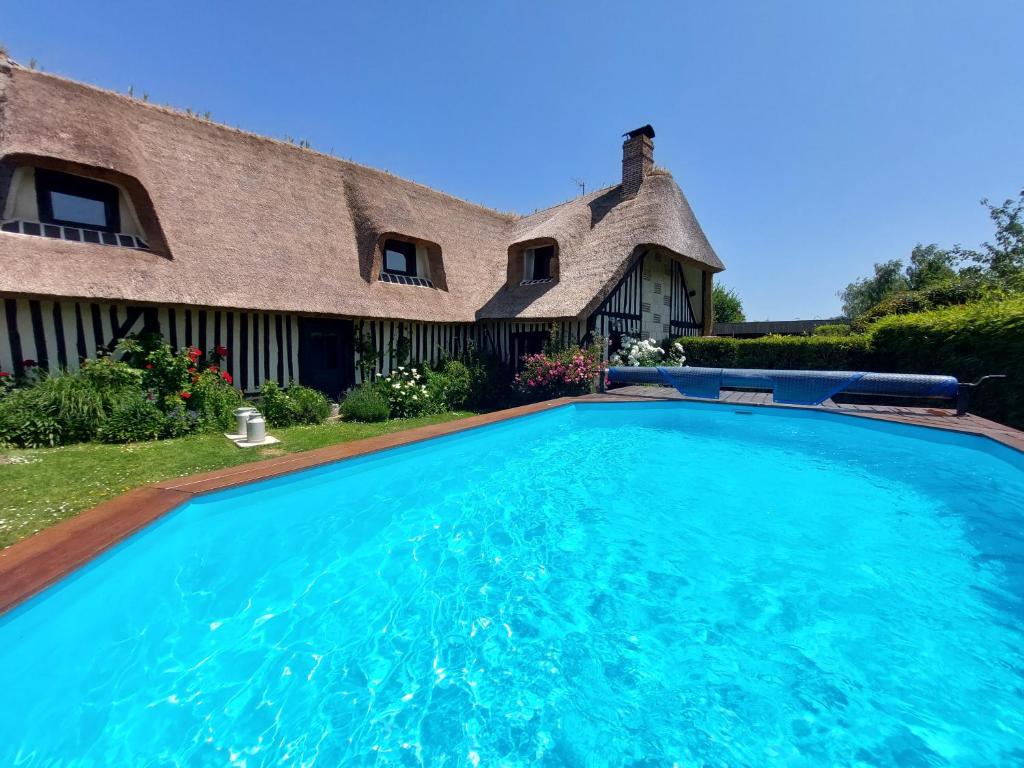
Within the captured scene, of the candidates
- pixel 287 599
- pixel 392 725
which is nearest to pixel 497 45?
pixel 287 599

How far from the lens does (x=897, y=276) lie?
33000mm

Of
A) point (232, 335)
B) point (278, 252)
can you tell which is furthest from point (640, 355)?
point (232, 335)

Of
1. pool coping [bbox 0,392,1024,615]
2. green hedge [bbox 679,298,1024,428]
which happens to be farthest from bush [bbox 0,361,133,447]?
green hedge [bbox 679,298,1024,428]

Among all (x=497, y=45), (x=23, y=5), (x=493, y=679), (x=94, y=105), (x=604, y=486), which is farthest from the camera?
(x=497, y=45)

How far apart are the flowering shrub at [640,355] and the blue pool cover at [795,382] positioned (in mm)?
944

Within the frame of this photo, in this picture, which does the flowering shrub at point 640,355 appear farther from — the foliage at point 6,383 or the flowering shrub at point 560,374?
the foliage at point 6,383

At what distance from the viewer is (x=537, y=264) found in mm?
13516

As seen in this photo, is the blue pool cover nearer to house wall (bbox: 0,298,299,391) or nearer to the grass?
the grass

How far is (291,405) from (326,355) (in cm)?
203

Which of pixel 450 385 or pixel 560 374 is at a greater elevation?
pixel 560 374

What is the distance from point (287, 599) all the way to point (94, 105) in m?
11.1

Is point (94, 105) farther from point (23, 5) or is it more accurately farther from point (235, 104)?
point (235, 104)

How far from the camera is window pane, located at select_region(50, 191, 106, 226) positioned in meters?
7.35

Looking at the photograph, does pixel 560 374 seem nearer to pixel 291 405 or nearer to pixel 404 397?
pixel 404 397
